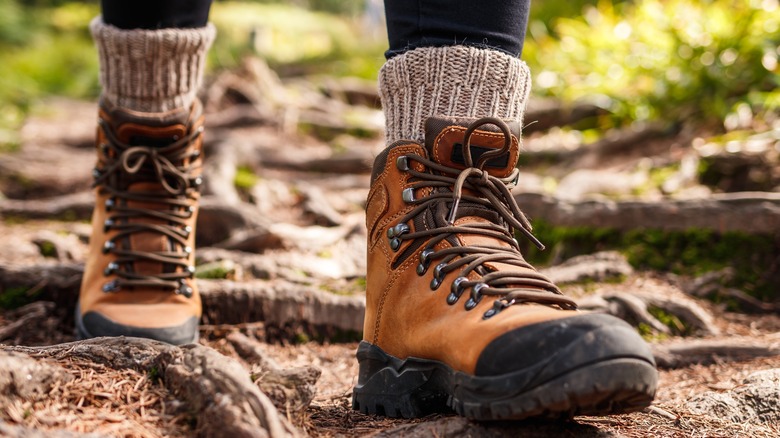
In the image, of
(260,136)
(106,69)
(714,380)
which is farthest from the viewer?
(260,136)

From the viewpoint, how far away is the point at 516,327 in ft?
4.48

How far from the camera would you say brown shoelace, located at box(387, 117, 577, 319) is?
1.54m

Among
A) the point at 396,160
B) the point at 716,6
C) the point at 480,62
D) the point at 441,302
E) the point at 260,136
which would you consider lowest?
the point at 260,136

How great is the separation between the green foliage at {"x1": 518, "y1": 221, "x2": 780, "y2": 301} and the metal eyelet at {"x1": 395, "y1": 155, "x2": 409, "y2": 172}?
1908 millimetres

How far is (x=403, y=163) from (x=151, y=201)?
3.42 ft

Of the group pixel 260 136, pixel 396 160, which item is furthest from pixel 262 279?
pixel 260 136

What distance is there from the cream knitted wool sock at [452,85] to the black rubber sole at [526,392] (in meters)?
0.64

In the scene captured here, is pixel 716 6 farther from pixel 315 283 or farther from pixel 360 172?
pixel 315 283

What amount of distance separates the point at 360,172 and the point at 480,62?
4.14 m

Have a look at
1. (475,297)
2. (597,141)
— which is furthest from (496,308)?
(597,141)

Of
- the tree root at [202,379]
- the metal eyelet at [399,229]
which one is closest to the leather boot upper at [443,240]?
the metal eyelet at [399,229]

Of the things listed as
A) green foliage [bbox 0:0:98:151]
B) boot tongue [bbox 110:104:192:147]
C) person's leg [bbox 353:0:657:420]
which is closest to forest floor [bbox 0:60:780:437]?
person's leg [bbox 353:0:657:420]

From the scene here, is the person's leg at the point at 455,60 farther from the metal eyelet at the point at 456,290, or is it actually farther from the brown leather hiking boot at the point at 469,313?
the metal eyelet at the point at 456,290

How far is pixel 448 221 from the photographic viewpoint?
166cm
